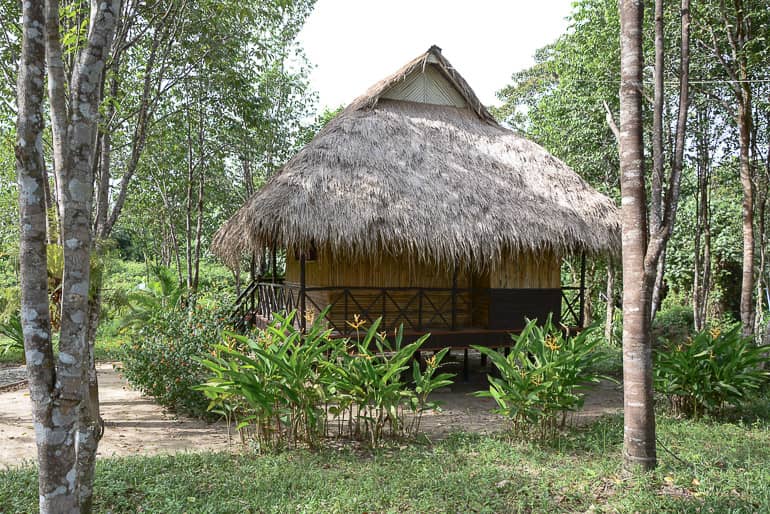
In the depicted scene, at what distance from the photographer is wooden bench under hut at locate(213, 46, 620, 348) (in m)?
7.22

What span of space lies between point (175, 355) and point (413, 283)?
3.72 metres

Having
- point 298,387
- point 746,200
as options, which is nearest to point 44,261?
point 298,387

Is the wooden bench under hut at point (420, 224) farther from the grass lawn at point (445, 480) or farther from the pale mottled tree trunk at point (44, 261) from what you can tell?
the pale mottled tree trunk at point (44, 261)

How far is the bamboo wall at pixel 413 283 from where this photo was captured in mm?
8188

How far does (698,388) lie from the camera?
17.2 feet

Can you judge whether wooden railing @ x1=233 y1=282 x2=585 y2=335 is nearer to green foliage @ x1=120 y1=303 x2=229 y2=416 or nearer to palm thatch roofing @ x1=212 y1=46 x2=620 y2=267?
palm thatch roofing @ x1=212 y1=46 x2=620 y2=267

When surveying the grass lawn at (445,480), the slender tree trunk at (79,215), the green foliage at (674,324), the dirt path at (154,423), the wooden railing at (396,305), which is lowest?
the dirt path at (154,423)

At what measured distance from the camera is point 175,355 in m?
6.12

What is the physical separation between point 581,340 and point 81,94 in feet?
13.8

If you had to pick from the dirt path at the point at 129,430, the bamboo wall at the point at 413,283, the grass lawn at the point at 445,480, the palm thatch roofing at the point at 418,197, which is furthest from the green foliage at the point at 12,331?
Result: the grass lawn at the point at 445,480

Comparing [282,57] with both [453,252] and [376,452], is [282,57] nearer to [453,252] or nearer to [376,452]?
[453,252]

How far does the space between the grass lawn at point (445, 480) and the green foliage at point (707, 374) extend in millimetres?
669

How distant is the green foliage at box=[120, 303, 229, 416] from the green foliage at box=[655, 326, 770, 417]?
4.71 meters

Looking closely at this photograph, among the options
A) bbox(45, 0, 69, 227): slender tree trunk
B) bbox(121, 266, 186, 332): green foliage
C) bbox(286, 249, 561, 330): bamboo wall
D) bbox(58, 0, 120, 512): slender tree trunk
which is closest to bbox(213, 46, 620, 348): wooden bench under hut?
bbox(286, 249, 561, 330): bamboo wall
